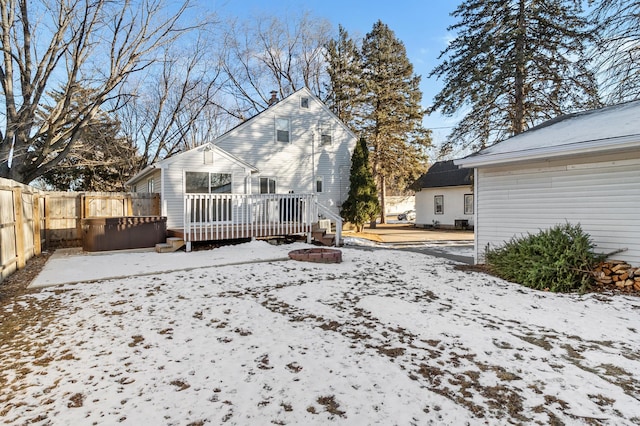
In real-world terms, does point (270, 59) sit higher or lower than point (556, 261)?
higher

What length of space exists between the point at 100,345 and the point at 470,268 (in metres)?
6.73

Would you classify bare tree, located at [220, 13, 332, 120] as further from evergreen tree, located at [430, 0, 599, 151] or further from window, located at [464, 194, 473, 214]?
window, located at [464, 194, 473, 214]

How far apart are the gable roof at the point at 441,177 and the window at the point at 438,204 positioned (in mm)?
703

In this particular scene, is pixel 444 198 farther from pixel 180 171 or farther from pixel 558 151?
pixel 180 171

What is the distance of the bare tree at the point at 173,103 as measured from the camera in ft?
63.2

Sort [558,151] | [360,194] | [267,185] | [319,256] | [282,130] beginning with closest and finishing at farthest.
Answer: [558,151] < [319,256] < [267,185] < [282,130] < [360,194]

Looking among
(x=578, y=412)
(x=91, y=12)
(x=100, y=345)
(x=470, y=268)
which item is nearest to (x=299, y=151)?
(x=91, y=12)

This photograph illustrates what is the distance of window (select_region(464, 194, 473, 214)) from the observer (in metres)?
17.5

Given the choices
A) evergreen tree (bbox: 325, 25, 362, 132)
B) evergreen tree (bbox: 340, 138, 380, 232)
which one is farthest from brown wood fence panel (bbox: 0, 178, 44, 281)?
evergreen tree (bbox: 325, 25, 362, 132)

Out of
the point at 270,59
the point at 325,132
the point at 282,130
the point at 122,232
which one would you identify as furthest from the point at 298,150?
the point at 270,59

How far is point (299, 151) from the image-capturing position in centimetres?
1545

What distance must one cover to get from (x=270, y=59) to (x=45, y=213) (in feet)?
59.3

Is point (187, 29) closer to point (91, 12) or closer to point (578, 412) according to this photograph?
point (91, 12)

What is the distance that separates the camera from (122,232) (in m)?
8.82
